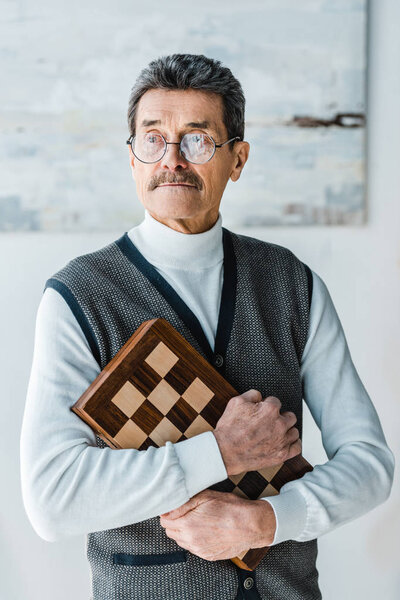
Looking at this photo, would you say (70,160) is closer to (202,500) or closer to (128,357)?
(128,357)

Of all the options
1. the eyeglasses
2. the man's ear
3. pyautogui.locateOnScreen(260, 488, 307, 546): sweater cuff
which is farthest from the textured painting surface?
pyautogui.locateOnScreen(260, 488, 307, 546): sweater cuff

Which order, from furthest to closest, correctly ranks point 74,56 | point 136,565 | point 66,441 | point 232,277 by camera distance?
1. point 74,56
2. point 232,277
3. point 136,565
4. point 66,441

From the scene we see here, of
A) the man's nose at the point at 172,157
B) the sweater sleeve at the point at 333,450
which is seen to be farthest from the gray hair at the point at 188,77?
the sweater sleeve at the point at 333,450

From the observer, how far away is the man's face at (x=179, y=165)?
1.36 meters

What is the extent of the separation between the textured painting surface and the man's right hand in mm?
1126

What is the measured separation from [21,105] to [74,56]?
0.23 metres

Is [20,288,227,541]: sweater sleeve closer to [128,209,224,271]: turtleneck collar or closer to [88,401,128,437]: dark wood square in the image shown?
[88,401,128,437]: dark wood square

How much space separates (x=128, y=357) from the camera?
1.19 metres

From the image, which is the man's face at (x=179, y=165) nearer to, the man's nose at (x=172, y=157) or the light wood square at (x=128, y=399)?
the man's nose at (x=172, y=157)

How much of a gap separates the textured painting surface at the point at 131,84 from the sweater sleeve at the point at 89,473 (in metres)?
1.15

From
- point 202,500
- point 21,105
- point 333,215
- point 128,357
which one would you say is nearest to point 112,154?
point 21,105

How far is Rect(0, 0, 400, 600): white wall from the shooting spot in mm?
2248

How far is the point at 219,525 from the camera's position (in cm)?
118

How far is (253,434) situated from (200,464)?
0.39 ft
